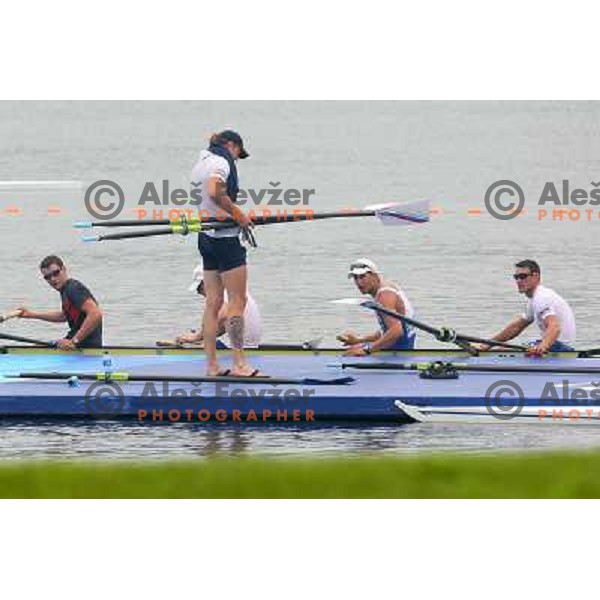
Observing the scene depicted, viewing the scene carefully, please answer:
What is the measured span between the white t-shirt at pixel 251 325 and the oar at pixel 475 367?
1312 millimetres

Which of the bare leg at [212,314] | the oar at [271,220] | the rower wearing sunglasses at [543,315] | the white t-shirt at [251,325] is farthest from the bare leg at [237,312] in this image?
the rower wearing sunglasses at [543,315]

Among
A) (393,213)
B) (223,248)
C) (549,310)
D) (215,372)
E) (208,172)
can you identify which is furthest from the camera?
(393,213)

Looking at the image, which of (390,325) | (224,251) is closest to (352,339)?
(390,325)

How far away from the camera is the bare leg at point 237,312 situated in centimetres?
2039

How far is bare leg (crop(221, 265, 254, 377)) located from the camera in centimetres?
2039

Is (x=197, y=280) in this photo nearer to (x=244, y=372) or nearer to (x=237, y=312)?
(x=237, y=312)

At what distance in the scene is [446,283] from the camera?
45.8 meters

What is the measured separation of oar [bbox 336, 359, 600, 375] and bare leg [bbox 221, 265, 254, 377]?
47.1 inches

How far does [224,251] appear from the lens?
20.4 metres

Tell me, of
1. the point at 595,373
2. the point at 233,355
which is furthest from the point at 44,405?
the point at 595,373

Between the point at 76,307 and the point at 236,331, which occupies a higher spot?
the point at 76,307

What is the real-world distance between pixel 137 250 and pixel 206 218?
109ft

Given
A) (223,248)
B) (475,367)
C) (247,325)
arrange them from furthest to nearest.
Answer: (247,325) < (475,367) < (223,248)

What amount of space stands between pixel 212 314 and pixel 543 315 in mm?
3583
